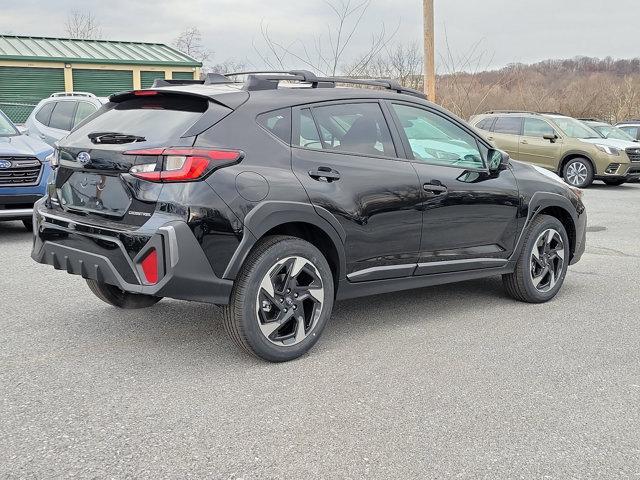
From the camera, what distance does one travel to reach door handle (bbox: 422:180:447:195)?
488cm

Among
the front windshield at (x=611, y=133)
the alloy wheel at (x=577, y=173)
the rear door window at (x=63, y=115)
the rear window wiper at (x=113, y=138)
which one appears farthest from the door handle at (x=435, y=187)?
the front windshield at (x=611, y=133)

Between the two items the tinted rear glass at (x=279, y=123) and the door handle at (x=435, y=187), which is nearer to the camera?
the tinted rear glass at (x=279, y=123)

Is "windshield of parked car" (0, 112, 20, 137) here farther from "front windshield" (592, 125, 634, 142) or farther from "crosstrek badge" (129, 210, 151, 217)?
"front windshield" (592, 125, 634, 142)

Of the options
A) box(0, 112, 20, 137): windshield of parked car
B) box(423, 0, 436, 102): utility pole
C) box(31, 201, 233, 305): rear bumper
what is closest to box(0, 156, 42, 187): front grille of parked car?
box(0, 112, 20, 137): windshield of parked car

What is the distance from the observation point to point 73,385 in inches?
150

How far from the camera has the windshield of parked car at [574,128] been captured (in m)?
17.1

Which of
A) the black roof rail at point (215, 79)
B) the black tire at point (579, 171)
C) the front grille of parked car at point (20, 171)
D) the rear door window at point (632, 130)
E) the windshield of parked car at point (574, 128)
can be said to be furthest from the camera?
the rear door window at point (632, 130)

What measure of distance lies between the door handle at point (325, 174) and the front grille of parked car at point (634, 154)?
14236mm

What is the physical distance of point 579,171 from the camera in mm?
16750

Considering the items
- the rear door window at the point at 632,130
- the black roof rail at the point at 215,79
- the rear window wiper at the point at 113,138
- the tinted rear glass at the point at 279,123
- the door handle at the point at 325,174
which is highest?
the black roof rail at the point at 215,79

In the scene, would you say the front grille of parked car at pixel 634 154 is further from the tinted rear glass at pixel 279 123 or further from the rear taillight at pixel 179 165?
the rear taillight at pixel 179 165

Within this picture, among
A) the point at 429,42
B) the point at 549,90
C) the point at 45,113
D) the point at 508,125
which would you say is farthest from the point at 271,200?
the point at 549,90

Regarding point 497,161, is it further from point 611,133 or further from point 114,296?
point 611,133

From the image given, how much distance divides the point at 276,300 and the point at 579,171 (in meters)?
14.3
